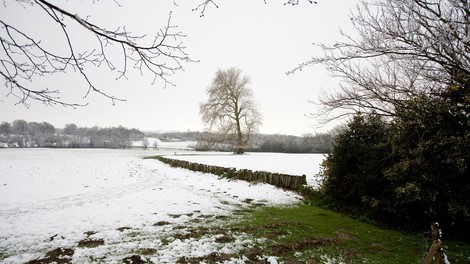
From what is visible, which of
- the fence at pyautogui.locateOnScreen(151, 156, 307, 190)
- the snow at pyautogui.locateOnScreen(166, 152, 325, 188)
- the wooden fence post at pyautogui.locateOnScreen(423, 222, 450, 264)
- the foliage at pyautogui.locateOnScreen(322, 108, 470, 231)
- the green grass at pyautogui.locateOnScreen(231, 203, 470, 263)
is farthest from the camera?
the snow at pyautogui.locateOnScreen(166, 152, 325, 188)

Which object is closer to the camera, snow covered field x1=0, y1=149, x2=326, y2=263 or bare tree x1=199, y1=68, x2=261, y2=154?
snow covered field x1=0, y1=149, x2=326, y2=263

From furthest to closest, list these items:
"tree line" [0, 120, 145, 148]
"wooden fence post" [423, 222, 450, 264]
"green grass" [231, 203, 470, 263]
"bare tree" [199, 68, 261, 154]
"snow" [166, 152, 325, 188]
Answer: "tree line" [0, 120, 145, 148] < "bare tree" [199, 68, 261, 154] < "snow" [166, 152, 325, 188] < "green grass" [231, 203, 470, 263] < "wooden fence post" [423, 222, 450, 264]

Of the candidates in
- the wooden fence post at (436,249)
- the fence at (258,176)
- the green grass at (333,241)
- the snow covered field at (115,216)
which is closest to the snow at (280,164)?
the fence at (258,176)

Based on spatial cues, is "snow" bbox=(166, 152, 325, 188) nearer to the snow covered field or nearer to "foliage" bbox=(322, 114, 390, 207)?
"foliage" bbox=(322, 114, 390, 207)

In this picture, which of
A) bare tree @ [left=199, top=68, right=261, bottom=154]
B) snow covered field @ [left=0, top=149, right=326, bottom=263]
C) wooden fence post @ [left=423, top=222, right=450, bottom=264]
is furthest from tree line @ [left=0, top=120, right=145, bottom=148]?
wooden fence post @ [left=423, top=222, right=450, bottom=264]

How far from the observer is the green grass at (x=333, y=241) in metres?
5.02

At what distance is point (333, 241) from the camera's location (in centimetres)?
576

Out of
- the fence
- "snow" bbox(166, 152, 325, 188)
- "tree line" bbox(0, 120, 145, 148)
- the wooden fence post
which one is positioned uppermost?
"tree line" bbox(0, 120, 145, 148)

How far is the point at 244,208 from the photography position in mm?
9281

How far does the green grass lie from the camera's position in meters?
5.02

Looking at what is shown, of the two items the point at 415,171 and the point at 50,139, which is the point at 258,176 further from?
the point at 50,139

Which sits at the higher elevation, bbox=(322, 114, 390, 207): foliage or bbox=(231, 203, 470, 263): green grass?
bbox=(322, 114, 390, 207): foliage

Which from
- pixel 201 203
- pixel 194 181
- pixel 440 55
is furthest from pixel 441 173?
pixel 194 181

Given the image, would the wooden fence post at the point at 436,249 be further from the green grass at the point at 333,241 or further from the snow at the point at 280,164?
the snow at the point at 280,164
